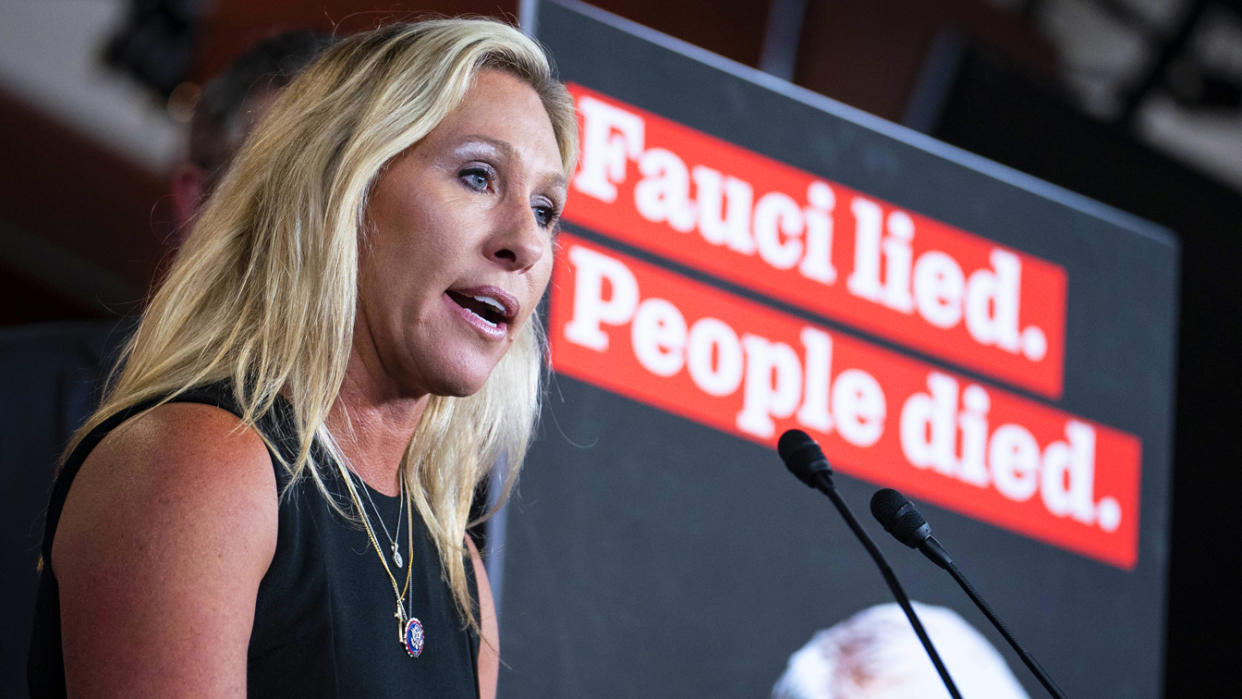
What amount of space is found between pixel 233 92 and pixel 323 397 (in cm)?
108

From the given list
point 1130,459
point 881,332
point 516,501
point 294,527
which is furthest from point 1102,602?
point 294,527

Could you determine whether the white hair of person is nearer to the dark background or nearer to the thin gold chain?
the dark background

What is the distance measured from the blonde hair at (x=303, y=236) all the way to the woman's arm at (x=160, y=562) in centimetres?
6

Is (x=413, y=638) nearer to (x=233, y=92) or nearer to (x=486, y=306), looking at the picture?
(x=486, y=306)

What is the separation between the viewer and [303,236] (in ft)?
3.93

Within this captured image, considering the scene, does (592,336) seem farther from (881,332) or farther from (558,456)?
(881,332)

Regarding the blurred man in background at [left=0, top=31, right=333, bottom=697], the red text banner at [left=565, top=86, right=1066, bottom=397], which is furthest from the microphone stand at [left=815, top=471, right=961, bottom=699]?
the blurred man in background at [left=0, top=31, right=333, bottom=697]

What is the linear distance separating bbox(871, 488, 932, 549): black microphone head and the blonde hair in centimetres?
47

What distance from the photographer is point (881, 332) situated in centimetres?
227

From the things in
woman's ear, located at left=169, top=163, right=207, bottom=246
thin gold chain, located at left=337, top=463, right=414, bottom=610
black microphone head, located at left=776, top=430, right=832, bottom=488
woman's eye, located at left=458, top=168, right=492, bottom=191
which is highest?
woman's ear, located at left=169, top=163, right=207, bottom=246

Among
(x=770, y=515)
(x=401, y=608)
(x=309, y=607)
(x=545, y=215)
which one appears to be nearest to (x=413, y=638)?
(x=401, y=608)

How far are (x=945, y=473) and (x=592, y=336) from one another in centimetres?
74

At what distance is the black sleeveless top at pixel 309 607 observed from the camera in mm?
1062

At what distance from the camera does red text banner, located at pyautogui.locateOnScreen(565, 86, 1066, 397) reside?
2.00 m
